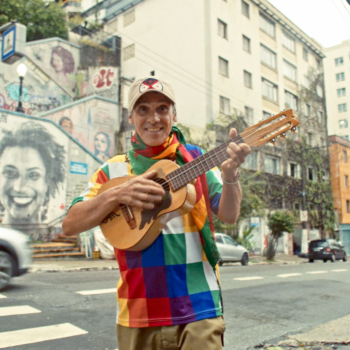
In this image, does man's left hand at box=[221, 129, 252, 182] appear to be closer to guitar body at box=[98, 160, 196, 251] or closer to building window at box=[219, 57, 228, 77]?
guitar body at box=[98, 160, 196, 251]

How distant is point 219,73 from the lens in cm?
2728

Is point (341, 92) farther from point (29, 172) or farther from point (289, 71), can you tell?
point (29, 172)

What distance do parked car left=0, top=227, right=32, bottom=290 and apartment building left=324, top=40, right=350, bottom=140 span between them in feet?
200

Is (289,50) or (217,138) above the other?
(289,50)

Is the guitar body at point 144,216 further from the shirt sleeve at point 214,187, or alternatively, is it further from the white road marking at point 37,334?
the white road marking at point 37,334

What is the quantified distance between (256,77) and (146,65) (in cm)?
892

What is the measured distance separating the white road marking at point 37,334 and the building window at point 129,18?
94.7 ft

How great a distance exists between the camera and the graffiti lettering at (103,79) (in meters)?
→ 26.1

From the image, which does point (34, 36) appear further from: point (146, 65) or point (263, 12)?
point (263, 12)

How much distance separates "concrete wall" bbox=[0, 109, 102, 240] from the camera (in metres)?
17.3

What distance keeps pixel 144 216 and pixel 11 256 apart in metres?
6.41

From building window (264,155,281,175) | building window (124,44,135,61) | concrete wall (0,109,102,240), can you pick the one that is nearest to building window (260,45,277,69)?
building window (264,155,281,175)

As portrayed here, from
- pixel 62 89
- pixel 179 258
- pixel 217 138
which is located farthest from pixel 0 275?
pixel 62 89

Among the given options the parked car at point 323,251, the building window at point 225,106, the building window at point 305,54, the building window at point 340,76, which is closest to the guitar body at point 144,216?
the parked car at point 323,251
